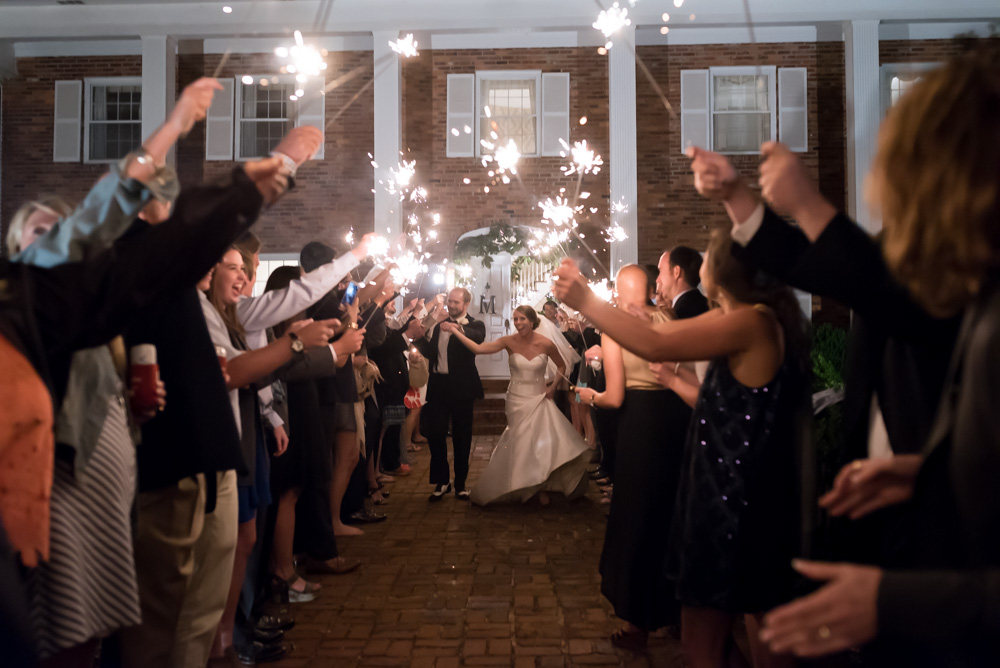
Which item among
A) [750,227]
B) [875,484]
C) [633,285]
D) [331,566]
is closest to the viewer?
[875,484]

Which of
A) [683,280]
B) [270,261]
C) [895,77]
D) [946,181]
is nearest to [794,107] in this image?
[895,77]

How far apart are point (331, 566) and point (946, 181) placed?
458 cm

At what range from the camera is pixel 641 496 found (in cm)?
353

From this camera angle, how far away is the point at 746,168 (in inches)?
534

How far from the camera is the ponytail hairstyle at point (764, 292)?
2291mm

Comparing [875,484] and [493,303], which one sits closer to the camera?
[875,484]

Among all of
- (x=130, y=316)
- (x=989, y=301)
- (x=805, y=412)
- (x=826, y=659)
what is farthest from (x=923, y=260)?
(x=826, y=659)

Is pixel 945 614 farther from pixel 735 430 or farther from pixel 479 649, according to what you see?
pixel 479 649

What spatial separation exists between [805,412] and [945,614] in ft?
4.55

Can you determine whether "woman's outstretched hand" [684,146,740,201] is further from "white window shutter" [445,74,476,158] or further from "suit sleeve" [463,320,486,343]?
"white window shutter" [445,74,476,158]

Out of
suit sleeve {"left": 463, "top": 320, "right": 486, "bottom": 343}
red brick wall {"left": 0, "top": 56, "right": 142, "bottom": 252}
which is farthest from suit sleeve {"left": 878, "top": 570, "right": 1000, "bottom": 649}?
red brick wall {"left": 0, "top": 56, "right": 142, "bottom": 252}

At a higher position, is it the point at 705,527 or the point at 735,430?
the point at 735,430

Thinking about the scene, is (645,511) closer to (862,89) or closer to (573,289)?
(573,289)

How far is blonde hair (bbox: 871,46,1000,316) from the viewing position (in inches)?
38.5
